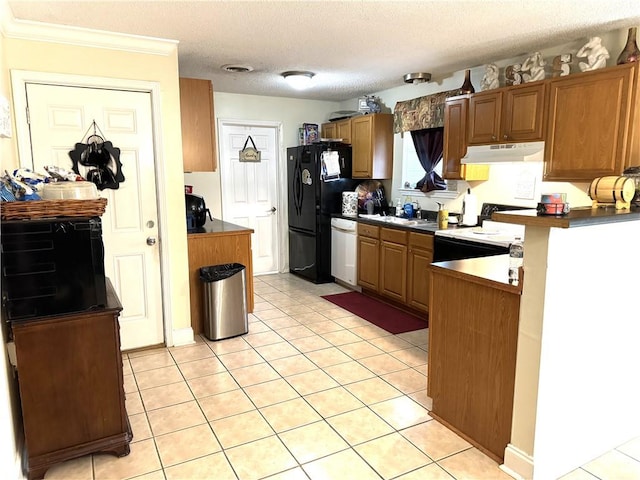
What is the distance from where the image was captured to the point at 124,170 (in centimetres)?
319

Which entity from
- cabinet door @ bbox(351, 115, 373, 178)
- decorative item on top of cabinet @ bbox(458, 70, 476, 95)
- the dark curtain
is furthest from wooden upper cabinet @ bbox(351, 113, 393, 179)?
decorative item on top of cabinet @ bbox(458, 70, 476, 95)

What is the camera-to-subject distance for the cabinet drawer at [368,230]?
4580 mm

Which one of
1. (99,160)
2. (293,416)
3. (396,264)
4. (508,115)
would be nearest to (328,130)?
(396,264)

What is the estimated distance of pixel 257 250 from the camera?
19.1 ft

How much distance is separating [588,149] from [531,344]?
5.62 ft

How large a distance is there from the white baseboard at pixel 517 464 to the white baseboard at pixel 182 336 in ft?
8.10

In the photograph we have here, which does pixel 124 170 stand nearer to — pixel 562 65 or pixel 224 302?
pixel 224 302

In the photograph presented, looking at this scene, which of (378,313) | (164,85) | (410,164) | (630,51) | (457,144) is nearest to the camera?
(630,51)

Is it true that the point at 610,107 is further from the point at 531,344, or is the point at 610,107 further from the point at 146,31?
the point at 146,31

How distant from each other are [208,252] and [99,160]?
114 cm

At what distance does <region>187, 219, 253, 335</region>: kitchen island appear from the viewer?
3723 millimetres

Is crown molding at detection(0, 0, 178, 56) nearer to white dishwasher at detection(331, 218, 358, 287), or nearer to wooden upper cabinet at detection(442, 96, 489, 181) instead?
wooden upper cabinet at detection(442, 96, 489, 181)

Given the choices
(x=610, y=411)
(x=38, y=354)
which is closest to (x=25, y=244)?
(x=38, y=354)

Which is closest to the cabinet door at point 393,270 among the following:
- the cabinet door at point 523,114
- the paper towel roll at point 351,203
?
the paper towel roll at point 351,203
